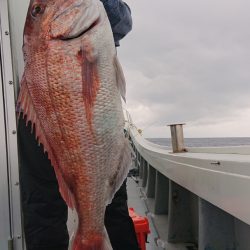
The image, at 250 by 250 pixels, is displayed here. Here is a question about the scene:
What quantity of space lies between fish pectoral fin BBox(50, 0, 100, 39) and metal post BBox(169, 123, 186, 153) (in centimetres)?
259

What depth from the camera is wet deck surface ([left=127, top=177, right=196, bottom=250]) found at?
155 inches

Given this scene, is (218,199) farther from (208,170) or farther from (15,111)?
(15,111)

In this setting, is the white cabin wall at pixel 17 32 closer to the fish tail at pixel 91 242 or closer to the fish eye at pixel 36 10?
the fish eye at pixel 36 10

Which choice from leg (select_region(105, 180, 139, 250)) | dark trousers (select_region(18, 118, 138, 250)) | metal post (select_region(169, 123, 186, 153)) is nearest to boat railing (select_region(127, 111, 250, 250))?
metal post (select_region(169, 123, 186, 153))

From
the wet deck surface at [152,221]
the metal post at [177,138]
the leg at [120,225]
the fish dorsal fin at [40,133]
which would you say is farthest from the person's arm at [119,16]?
the wet deck surface at [152,221]

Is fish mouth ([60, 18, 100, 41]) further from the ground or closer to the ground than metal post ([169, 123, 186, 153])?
further from the ground

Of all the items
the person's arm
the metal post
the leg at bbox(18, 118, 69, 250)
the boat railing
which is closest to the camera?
→ the boat railing

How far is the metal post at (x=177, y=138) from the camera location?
4.26 meters

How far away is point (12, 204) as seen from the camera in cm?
232

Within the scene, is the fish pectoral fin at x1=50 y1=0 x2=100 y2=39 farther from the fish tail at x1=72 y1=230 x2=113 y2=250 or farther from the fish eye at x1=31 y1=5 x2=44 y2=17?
the fish tail at x1=72 y1=230 x2=113 y2=250

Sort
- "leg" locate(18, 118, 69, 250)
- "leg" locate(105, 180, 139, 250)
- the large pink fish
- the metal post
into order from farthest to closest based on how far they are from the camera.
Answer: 1. the metal post
2. "leg" locate(105, 180, 139, 250)
3. "leg" locate(18, 118, 69, 250)
4. the large pink fish

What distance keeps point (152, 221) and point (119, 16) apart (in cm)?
312

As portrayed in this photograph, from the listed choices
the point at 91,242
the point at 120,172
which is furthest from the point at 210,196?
the point at 91,242

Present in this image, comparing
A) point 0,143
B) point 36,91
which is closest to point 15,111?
point 0,143
